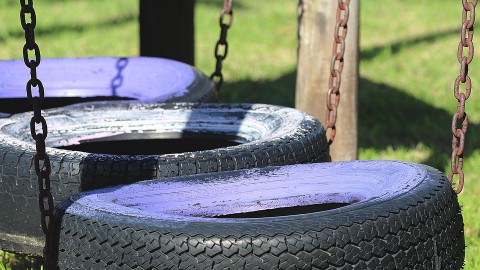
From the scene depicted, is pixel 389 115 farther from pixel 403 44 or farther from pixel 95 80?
pixel 403 44

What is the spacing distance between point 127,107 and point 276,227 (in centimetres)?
183

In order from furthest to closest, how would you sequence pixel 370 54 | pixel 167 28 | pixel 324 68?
pixel 370 54, pixel 167 28, pixel 324 68

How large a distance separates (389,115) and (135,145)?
9.43ft

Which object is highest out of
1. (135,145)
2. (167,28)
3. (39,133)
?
(39,133)

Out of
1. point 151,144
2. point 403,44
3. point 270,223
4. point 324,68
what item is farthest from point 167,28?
point 403,44

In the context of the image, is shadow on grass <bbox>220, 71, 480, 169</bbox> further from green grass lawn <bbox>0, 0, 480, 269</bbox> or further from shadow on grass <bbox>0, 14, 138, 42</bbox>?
shadow on grass <bbox>0, 14, 138, 42</bbox>

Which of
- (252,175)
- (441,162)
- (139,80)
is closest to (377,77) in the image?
(441,162)

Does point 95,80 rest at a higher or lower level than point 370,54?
higher

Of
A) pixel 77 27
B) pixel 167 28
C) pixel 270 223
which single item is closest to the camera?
pixel 270 223

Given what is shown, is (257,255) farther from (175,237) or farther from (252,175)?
(252,175)

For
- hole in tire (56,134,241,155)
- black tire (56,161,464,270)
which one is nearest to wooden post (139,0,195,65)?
hole in tire (56,134,241,155)

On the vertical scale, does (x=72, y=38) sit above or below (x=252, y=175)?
below

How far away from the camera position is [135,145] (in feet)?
12.7

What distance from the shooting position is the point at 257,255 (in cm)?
221
